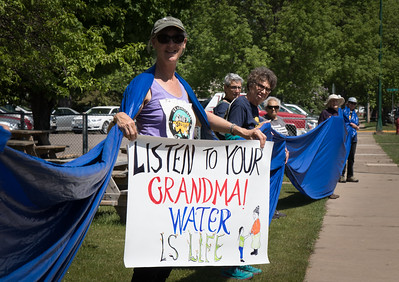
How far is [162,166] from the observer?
151 inches

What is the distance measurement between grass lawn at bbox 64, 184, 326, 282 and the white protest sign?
1.20 meters

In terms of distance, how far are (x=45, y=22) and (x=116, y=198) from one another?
10.7ft

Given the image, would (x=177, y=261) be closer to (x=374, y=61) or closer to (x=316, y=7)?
(x=316, y=7)

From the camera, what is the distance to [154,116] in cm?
379

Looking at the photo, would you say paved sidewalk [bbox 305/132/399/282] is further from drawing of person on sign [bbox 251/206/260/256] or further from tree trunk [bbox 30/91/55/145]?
tree trunk [bbox 30/91/55/145]

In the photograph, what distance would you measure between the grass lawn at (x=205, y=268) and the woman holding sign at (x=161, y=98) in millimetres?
1696

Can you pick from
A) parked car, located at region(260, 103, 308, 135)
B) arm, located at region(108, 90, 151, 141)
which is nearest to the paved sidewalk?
arm, located at region(108, 90, 151, 141)

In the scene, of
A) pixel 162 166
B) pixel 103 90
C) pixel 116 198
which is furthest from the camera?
pixel 103 90

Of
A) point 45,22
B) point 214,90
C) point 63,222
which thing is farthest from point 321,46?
point 63,222

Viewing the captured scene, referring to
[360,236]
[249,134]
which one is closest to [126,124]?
[249,134]

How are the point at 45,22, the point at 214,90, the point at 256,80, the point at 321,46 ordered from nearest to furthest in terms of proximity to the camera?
the point at 256,80
the point at 45,22
the point at 321,46
the point at 214,90

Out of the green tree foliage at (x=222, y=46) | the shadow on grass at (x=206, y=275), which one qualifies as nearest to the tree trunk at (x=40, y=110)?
the green tree foliage at (x=222, y=46)

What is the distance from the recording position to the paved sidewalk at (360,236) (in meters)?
5.64

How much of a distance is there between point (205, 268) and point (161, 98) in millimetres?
2463
